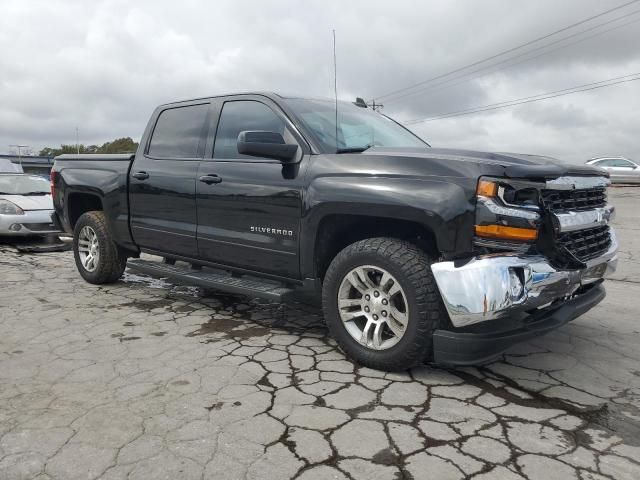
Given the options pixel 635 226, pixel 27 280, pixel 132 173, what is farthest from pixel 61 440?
pixel 635 226

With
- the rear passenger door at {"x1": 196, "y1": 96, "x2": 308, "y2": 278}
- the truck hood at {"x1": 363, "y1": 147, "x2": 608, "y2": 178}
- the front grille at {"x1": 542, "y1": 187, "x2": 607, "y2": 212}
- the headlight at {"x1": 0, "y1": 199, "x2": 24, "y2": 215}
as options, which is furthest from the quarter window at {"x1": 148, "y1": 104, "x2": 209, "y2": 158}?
the headlight at {"x1": 0, "y1": 199, "x2": 24, "y2": 215}

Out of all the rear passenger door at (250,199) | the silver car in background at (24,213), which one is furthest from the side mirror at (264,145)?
the silver car in background at (24,213)

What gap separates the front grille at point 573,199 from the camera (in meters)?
3.11

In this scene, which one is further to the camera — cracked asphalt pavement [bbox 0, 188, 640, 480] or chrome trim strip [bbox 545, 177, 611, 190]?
chrome trim strip [bbox 545, 177, 611, 190]

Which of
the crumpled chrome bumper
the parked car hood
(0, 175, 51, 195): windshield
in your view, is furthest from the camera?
(0, 175, 51, 195): windshield

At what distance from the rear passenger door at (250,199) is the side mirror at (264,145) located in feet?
0.39

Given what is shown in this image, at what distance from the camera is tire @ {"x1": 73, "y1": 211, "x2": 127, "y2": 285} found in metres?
5.59

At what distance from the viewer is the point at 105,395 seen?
3020mm

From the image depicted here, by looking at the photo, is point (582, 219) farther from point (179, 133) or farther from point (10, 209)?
point (10, 209)

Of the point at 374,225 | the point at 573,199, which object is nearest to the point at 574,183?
the point at 573,199

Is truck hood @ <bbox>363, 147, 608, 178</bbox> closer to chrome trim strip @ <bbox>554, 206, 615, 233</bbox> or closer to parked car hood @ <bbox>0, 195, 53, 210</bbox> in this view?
chrome trim strip @ <bbox>554, 206, 615, 233</bbox>

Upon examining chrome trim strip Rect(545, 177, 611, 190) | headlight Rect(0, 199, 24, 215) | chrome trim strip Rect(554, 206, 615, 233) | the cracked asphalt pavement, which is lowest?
the cracked asphalt pavement

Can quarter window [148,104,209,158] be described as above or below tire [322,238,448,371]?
above

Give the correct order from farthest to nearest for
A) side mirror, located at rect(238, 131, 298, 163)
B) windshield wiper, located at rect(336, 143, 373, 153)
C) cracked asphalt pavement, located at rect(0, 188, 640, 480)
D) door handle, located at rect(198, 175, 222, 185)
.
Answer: door handle, located at rect(198, 175, 222, 185)
windshield wiper, located at rect(336, 143, 373, 153)
side mirror, located at rect(238, 131, 298, 163)
cracked asphalt pavement, located at rect(0, 188, 640, 480)
